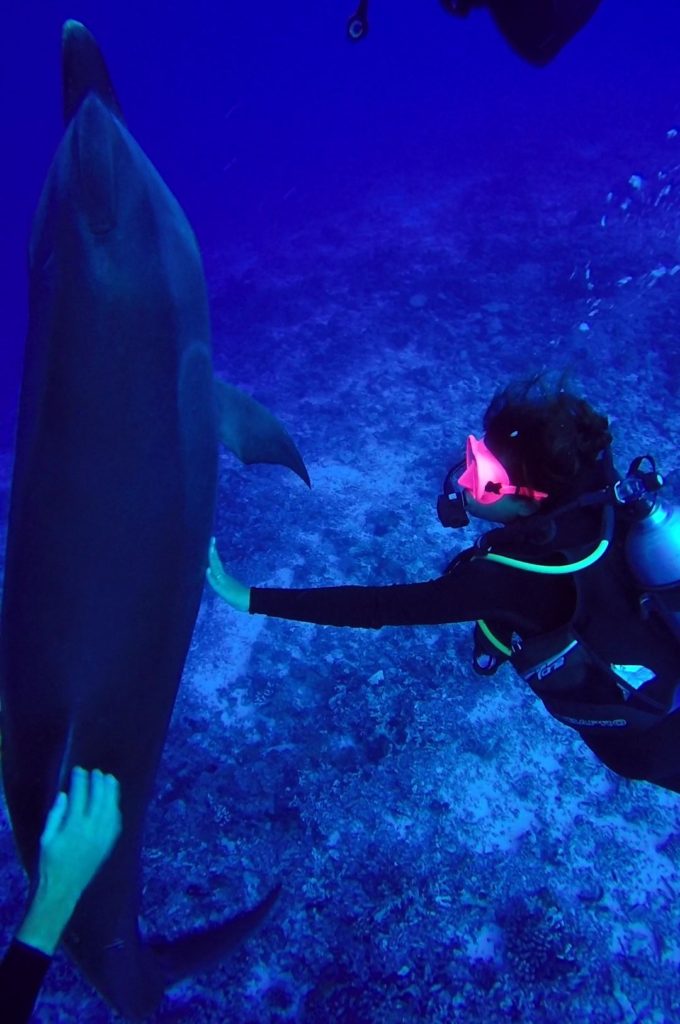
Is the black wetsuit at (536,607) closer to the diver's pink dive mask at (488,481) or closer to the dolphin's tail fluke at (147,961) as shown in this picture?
the diver's pink dive mask at (488,481)

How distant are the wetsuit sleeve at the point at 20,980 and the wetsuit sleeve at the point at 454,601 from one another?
54.1 inches

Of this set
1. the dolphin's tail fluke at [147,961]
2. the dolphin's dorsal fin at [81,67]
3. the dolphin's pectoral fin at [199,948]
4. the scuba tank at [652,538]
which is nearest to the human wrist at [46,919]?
the dolphin's tail fluke at [147,961]

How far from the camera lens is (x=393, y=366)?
30.4 ft

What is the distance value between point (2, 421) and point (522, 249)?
12.9 meters

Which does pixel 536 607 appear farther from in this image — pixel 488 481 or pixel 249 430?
pixel 249 430

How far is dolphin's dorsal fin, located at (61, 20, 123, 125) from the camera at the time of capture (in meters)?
2.53

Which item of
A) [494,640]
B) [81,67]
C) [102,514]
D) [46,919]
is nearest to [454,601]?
[494,640]

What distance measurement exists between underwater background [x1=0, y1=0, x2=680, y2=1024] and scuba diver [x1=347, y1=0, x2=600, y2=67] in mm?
690

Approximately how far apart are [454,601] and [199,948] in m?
1.98

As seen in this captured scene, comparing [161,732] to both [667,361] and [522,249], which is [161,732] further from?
[522,249]

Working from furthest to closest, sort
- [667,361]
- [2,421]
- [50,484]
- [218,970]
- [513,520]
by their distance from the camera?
[2,421] → [667,361] → [218,970] → [513,520] → [50,484]

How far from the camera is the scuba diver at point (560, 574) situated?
7.39ft

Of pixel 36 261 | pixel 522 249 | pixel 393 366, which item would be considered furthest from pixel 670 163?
pixel 36 261

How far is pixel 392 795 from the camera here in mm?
4578
